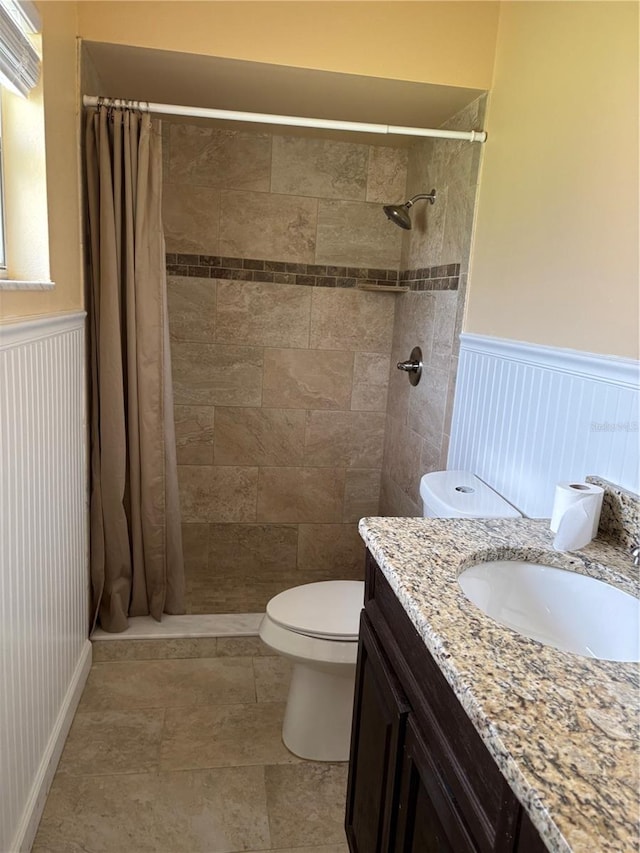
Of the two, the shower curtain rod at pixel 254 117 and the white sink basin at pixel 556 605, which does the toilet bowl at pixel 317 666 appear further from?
the shower curtain rod at pixel 254 117

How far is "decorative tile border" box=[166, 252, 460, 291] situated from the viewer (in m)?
2.83

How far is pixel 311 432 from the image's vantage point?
3088 mm

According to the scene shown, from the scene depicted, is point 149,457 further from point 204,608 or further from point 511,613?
point 511,613

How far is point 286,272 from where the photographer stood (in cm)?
293

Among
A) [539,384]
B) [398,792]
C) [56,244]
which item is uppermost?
[56,244]

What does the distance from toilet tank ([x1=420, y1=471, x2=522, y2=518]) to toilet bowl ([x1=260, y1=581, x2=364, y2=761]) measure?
1.50ft

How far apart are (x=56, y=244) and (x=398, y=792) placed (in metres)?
1.62

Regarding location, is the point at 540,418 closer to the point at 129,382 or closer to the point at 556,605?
the point at 556,605

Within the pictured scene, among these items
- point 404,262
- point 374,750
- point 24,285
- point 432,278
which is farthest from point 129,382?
point 374,750

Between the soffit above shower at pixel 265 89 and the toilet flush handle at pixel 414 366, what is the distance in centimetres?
95

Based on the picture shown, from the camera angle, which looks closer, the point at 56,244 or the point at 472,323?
the point at 56,244

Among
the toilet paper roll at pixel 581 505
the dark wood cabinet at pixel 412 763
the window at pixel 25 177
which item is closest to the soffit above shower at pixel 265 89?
the window at pixel 25 177

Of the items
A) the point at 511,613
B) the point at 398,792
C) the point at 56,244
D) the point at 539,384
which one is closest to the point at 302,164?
the point at 56,244

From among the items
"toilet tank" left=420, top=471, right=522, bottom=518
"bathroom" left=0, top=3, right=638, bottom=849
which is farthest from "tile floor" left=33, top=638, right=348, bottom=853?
"toilet tank" left=420, top=471, right=522, bottom=518
